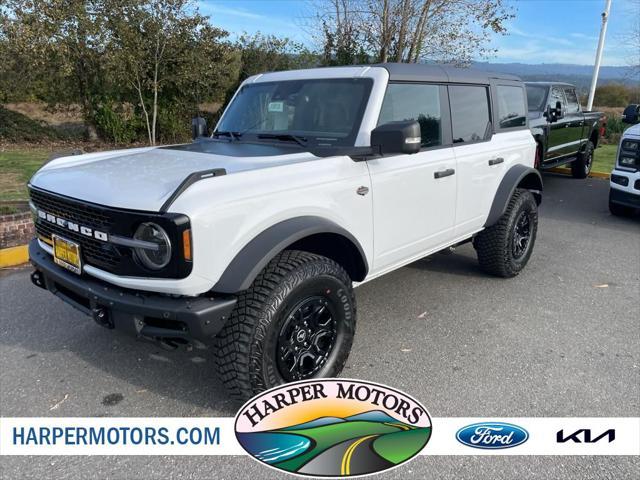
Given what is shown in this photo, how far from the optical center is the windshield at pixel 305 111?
3354 millimetres

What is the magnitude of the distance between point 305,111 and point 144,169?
129cm

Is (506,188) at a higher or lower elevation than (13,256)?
higher

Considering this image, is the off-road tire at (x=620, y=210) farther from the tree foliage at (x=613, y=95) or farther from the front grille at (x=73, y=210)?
the tree foliage at (x=613, y=95)

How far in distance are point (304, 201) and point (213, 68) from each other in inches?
471

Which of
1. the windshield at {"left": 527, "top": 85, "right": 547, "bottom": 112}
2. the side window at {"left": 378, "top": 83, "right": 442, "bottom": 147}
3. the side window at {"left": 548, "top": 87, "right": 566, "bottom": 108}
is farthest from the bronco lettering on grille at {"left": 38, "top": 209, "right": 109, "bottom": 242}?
the side window at {"left": 548, "top": 87, "right": 566, "bottom": 108}

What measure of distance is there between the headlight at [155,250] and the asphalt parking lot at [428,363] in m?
0.97

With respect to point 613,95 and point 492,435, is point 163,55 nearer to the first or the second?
point 492,435

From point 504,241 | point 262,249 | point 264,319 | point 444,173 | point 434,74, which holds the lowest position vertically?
point 504,241

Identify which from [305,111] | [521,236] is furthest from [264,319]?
[521,236]

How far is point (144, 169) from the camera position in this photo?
110 inches

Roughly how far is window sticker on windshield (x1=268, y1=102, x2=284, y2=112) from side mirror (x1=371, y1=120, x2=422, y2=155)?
0.98 meters

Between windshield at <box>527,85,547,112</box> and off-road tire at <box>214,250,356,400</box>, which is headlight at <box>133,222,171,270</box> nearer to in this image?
off-road tire at <box>214,250,356,400</box>

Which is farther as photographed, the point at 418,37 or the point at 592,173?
the point at 418,37

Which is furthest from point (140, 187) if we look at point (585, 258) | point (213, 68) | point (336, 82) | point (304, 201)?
point (213, 68)
